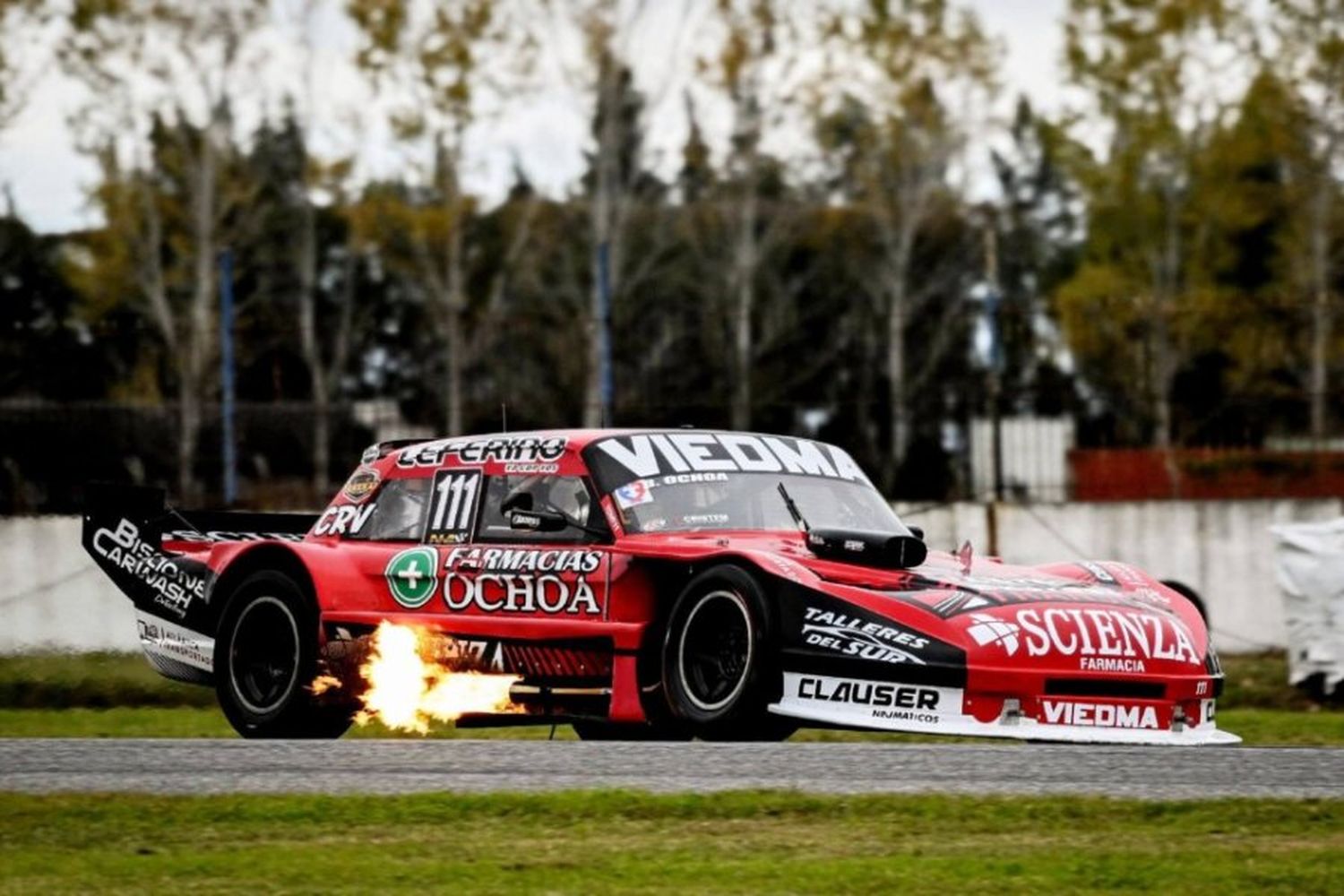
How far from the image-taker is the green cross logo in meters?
10.5

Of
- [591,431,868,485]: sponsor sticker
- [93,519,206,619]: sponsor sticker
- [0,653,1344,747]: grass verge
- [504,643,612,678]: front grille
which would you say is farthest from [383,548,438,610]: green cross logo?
[0,653,1344,747]: grass verge

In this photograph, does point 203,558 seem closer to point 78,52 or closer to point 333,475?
point 333,475

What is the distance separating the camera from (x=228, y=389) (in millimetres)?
19281

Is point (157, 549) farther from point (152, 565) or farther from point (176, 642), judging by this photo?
point (176, 642)

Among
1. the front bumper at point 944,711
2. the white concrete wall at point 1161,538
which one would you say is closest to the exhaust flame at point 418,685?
the front bumper at point 944,711

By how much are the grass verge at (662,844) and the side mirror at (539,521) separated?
278 cm

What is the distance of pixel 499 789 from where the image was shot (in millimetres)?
7590

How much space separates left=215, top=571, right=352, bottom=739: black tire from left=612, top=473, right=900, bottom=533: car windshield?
5.67 ft

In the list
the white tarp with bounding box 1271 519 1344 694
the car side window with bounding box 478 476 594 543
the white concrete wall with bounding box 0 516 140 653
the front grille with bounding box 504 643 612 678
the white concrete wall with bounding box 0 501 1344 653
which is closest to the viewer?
the front grille with bounding box 504 643 612 678

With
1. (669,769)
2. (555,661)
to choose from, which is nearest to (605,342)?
(555,661)

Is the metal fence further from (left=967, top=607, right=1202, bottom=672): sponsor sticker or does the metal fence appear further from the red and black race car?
(left=967, top=607, right=1202, bottom=672): sponsor sticker

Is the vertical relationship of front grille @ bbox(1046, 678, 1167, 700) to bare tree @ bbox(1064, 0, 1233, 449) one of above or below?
below

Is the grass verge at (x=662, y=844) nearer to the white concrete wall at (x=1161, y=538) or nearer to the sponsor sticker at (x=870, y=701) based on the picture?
the sponsor sticker at (x=870, y=701)

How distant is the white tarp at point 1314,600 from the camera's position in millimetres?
15008
